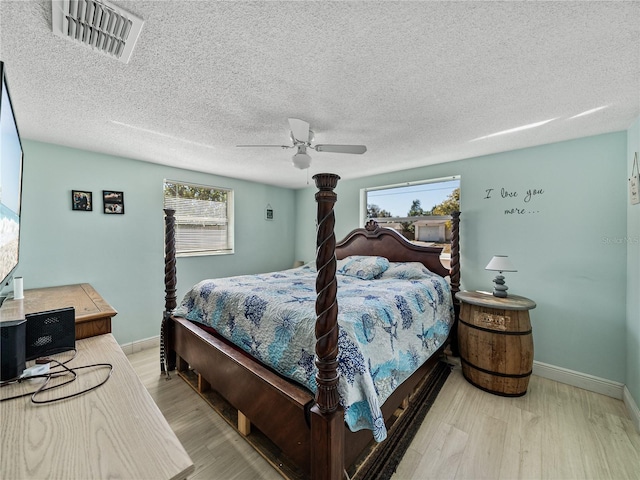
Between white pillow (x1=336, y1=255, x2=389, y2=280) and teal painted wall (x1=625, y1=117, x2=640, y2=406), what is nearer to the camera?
teal painted wall (x1=625, y1=117, x2=640, y2=406)

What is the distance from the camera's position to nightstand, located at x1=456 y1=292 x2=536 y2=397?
2213mm

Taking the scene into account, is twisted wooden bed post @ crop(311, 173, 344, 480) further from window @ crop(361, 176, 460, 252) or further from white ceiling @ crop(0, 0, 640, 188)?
window @ crop(361, 176, 460, 252)

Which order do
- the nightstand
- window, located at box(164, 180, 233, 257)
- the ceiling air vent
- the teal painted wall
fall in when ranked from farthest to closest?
window, located at box(164, 180, 233, 257) → the nightstand → the teal painted wall → the ceiling air vent

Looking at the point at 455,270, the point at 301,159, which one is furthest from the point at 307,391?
the point at 455,270

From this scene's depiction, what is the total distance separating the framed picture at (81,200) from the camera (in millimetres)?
2730

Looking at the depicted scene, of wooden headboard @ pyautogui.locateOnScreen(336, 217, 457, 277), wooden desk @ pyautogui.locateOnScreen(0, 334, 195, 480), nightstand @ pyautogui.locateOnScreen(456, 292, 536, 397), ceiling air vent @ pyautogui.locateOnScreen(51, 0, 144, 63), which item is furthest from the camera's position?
wooden headboard @ pyautogui.locateOnScreen(336, 217, 457, 277)

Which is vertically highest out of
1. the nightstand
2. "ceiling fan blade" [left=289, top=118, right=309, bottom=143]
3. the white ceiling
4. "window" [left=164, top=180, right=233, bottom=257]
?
the white ceiling

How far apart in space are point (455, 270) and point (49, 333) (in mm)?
3284

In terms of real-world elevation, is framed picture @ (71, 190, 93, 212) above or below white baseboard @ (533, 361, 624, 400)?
above

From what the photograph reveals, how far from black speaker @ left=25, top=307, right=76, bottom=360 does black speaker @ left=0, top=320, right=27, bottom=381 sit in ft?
0.54

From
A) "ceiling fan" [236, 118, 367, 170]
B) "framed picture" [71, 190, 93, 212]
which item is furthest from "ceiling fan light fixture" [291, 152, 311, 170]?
"framed picture" [71, 190, 93, 212]

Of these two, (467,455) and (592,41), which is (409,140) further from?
(467,455)

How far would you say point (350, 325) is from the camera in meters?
1.55

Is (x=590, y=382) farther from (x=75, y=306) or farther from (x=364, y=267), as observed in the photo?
(x=75, y=306)
